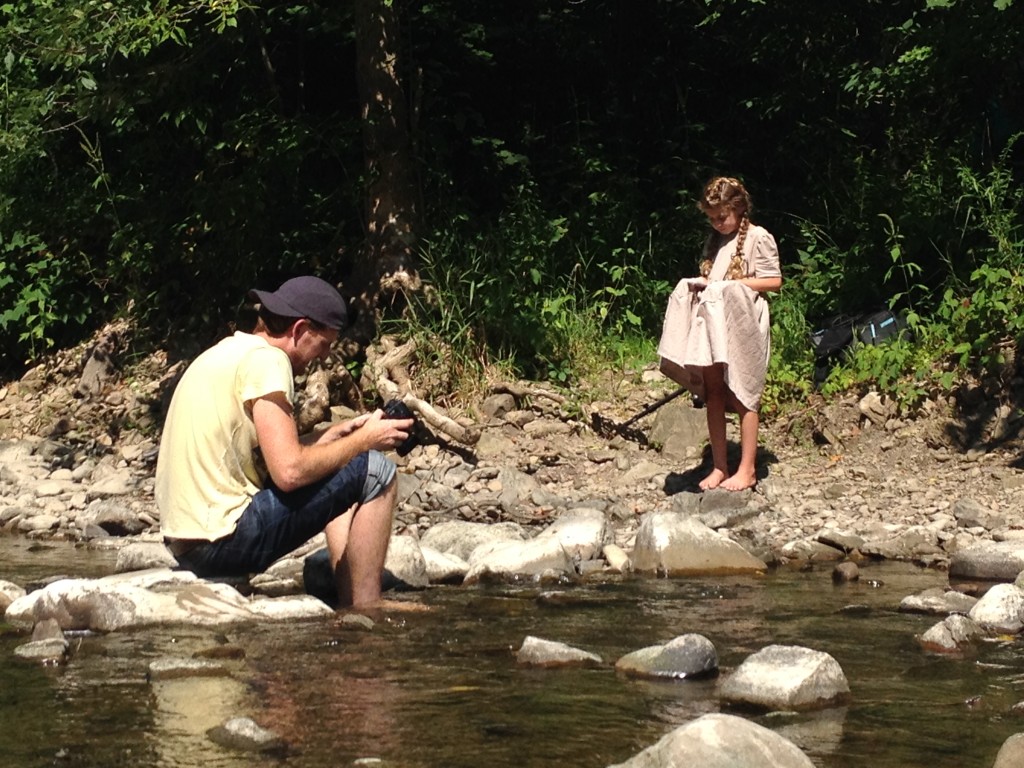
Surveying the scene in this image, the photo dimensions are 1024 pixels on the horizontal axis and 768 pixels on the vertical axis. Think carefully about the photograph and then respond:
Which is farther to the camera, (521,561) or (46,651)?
(521,561)

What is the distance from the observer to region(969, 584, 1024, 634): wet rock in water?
217 inches

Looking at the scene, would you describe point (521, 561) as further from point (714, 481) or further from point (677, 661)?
point (677, 661)

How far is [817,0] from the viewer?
1147 centimetres

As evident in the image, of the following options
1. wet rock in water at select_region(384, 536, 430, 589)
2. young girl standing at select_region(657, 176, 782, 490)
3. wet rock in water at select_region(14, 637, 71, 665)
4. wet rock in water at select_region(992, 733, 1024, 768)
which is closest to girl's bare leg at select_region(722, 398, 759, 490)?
young girl standing at select_region(657, 176, 782, 490)

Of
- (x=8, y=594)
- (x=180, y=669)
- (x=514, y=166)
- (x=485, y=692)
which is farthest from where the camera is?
(x=514, y=166)

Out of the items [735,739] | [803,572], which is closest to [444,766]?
[735,739]

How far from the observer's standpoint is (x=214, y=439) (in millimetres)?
5523

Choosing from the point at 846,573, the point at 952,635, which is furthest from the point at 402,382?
the point at 952,635

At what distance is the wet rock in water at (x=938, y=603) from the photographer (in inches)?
235

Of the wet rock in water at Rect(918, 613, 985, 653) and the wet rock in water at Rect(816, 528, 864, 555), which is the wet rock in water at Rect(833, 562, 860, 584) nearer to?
the wet rock in water at Rect(816, 528, 864, 555)

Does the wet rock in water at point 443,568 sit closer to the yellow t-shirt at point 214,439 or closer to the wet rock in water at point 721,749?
the yellow t-shirt at point 214,439

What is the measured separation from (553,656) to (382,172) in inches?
250

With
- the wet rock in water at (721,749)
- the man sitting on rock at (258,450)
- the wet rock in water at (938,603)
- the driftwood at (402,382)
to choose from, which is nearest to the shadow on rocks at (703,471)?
the driftwood at (402,382)

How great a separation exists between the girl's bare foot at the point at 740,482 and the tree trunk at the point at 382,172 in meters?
3.17
